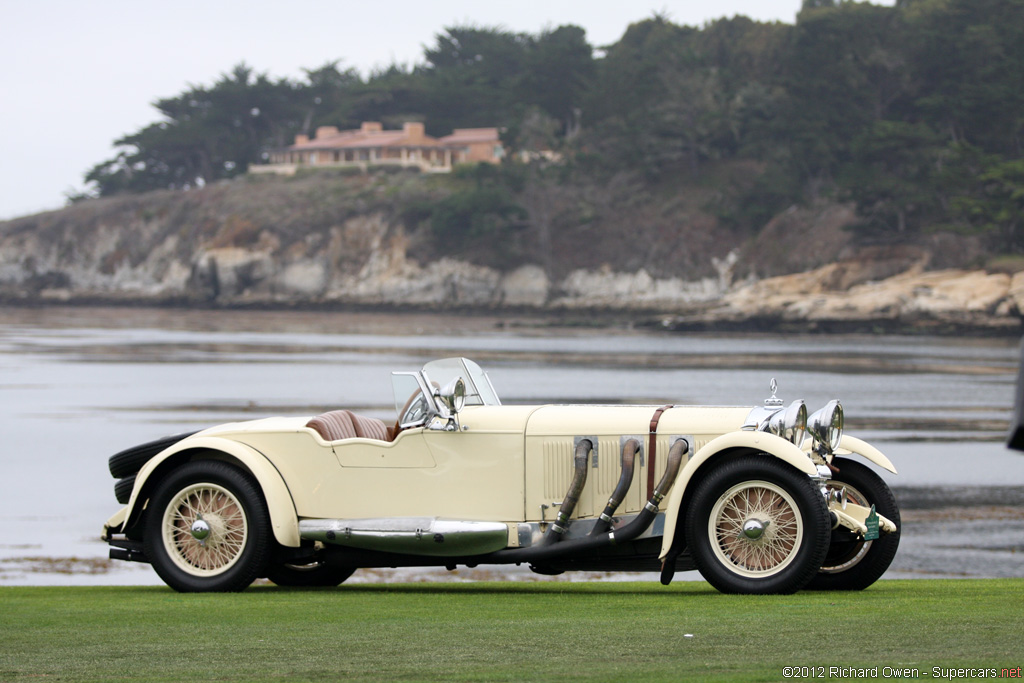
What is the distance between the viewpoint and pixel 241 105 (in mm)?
140625

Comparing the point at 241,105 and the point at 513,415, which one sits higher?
the point at 241,105

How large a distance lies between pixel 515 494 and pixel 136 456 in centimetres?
258

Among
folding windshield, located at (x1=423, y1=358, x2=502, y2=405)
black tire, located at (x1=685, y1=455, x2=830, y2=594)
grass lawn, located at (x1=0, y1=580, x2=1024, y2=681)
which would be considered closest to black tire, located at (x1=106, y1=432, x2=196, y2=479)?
grass lawn, located at (x1=0, y1=580, x2=1024, y2=681)

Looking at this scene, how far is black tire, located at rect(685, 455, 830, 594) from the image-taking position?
705 centimetres

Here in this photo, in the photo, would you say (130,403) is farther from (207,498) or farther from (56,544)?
(207,498)

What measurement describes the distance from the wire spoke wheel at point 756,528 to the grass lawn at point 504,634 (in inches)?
10.2

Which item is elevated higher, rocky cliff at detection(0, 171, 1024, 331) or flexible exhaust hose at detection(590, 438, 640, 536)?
rocky cliff at detection(0, 171, 1024, 331)

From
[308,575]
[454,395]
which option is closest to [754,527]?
[454,395]

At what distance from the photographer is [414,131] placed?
127m

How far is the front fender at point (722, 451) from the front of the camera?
711cm

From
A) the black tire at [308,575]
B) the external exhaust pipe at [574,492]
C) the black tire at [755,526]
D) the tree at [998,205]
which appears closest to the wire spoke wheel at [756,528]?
the black tire at [755,526]

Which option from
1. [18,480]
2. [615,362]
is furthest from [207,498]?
[615,362]

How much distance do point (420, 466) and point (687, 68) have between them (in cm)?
10265

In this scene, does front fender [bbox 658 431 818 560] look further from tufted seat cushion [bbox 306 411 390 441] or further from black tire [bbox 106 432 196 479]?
black tire [bbox 106 432 196 479]
